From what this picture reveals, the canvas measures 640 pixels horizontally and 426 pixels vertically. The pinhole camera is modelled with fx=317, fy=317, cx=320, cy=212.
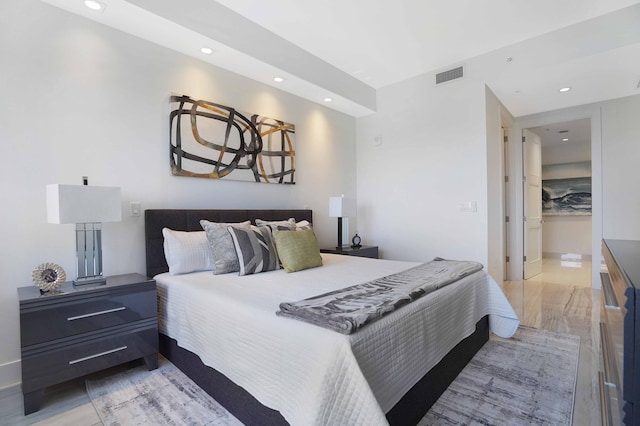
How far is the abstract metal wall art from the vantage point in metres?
2.93

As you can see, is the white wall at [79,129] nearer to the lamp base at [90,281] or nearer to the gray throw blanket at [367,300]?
the lamp base at [90,281]

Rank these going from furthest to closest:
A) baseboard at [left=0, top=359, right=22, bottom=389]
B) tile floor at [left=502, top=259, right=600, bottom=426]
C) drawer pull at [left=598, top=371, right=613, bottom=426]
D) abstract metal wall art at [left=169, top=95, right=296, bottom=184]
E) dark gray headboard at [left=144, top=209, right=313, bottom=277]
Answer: abstract metal wall art at [left=169, top=95, right=296, bottom=184]
dark gray headboard at [left=144, top=209, right=313, bottom=277]
baseboard at [left=0, top=359, right=22, bottom=389]
tile floor at [left=502, top=259, right=600, bottom=426]
drawer pull at [left=598, top=371, right=613, bottom=426]

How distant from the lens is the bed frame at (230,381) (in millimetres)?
1554

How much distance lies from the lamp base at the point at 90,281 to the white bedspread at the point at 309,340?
37cm

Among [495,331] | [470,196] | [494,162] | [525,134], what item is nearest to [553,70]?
[494,162]

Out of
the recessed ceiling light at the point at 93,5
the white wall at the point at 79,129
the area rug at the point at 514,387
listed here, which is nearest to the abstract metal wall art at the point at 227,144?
the white wall at the point at 79,129

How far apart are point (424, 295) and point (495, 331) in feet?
4.36

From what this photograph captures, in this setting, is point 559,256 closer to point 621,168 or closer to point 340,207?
point 621,168

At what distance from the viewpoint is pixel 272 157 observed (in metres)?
3.73

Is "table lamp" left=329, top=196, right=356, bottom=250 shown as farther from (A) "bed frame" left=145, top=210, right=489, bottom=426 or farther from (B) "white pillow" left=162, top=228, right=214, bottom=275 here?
(B) "white pillow" left=162, top=228, right=214, bottom=275

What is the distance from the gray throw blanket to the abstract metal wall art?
1.97 m

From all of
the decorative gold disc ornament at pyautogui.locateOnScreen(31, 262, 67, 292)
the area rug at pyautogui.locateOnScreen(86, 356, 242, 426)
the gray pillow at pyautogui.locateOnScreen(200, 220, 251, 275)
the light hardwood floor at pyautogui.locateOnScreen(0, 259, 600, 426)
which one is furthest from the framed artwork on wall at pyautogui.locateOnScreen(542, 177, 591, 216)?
the decorative gold disc ornament at pyautogui.locateOnScreen(31, 262, 67, 292)

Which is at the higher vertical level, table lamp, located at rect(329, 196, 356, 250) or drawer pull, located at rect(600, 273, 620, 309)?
table lamp, located at rect(329, 196, 356, 250)

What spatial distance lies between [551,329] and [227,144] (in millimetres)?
3632
